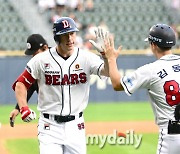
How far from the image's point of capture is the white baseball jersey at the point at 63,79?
678 cm

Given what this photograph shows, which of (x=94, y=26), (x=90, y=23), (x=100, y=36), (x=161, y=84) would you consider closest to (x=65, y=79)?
(x=100, y=36)

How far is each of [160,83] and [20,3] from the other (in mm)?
16286

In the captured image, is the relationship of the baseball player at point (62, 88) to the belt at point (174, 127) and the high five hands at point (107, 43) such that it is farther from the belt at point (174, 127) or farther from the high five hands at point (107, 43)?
the belt at point (174, 127)

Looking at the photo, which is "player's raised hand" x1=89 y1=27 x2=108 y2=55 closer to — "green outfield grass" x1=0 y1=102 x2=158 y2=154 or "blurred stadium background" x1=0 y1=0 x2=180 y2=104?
"green outfield grass" x1=0 y1=102 x2=158 y2=154

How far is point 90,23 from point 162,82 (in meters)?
16.4

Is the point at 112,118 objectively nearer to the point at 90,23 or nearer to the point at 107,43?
the point at 90,23

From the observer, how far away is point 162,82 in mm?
5750

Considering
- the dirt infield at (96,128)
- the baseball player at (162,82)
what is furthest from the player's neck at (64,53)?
the dirt infield at (96,128)

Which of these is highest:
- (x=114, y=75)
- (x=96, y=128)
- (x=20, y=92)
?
(x=114, y=75)

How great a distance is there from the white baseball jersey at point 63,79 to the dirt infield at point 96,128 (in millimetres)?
5118

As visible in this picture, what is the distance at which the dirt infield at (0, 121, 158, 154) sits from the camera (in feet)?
41.1

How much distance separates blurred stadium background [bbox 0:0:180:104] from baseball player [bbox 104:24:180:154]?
490 inches

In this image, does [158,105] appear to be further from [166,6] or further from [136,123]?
[166,6]

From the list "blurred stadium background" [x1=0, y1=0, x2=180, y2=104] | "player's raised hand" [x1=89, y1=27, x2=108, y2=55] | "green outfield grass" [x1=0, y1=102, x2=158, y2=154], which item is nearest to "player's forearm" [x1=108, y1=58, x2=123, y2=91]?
"player's raised hand" [x1=89, y1=27, x2=108, y2=55]
